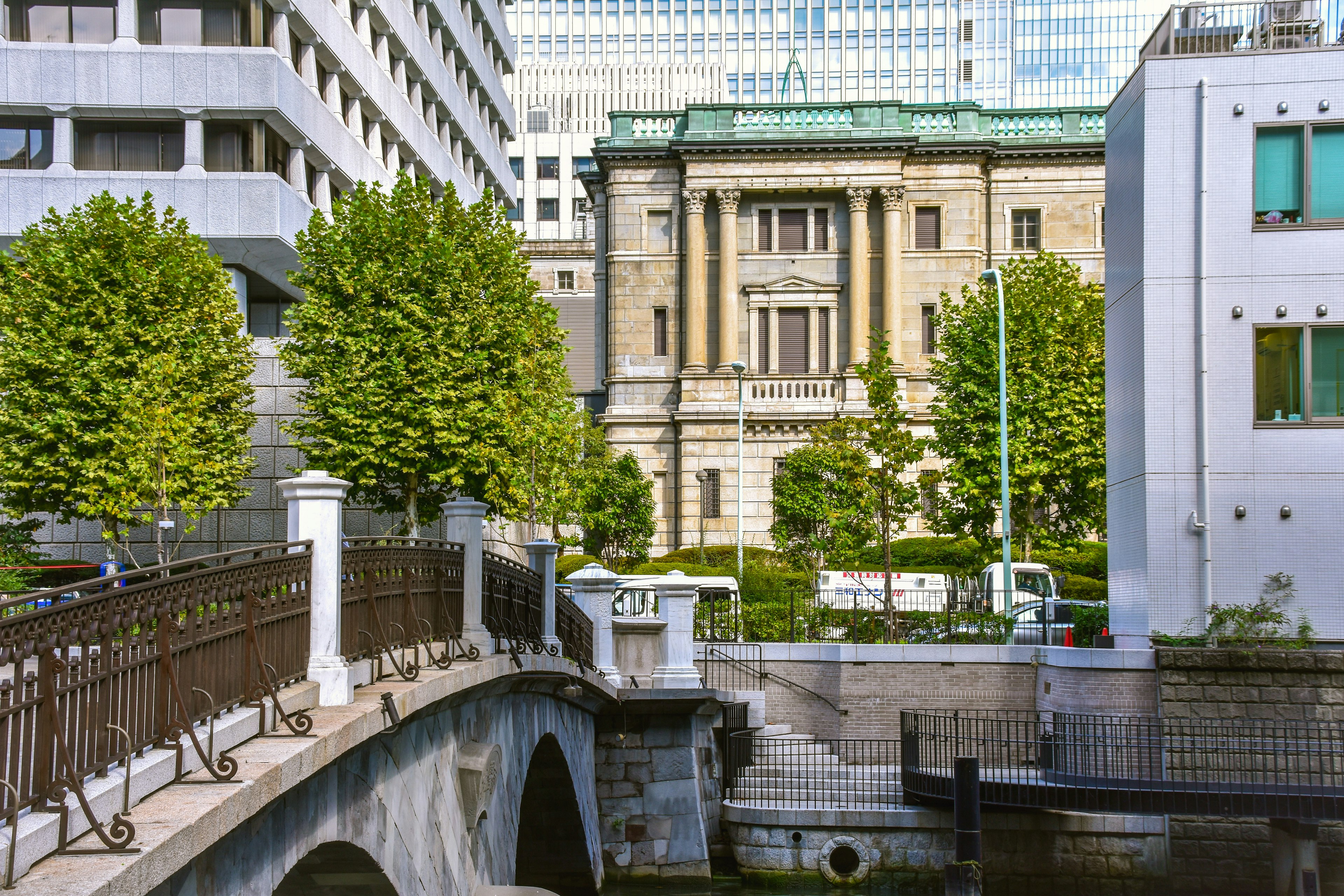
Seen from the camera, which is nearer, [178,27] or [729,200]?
[178,27]

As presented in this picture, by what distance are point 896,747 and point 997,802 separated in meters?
7.03

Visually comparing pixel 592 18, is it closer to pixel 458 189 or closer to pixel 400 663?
pixel 458 189

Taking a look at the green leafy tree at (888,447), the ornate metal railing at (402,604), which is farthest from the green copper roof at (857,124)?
the ornate metal railing at (402,604)

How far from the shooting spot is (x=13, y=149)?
33375 mm

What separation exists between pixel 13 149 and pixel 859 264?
31889 millimetres

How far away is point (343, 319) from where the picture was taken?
3017cm

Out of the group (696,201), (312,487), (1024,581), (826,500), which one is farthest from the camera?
(696,201)

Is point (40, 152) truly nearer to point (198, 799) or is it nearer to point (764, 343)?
point (764, 343)

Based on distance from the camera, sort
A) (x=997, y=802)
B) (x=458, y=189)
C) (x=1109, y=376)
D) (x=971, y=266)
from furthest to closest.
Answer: (x=971, y=266) → (x=458, y=189) → (x=1109, y=376) → (x=997, y=802)

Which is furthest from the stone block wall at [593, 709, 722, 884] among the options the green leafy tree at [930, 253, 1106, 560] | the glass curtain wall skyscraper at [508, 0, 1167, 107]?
the glass curtain wall skyscraper at [508, 0, 1167, 107]

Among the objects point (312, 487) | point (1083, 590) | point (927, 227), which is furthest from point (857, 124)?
point (312, 487)

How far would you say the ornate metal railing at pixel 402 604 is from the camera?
1026cm

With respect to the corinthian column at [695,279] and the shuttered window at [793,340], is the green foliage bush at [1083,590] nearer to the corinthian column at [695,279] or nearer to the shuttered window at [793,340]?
the shuttered window at [793,340]

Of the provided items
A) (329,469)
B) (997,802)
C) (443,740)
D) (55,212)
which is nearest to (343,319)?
(329,469)
